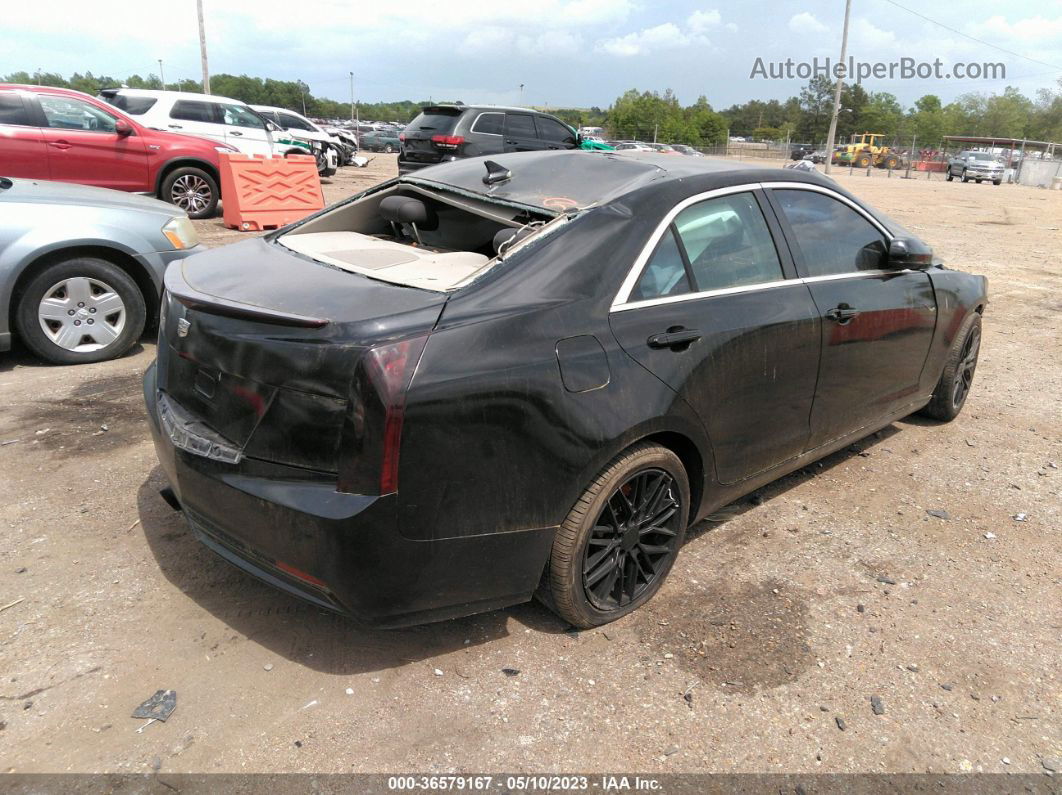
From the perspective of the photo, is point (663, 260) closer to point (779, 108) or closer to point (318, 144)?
point (318, 144)

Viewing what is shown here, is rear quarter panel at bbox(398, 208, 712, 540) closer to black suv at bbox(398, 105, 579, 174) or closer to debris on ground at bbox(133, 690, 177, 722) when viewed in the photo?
debris on ground at bbox(133, 690, 177, 722)

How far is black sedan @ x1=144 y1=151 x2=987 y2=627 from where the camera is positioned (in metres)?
2.32

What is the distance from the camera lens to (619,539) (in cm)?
289

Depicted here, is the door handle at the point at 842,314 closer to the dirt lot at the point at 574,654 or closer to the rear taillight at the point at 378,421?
the dirt lot at the point at 574,654

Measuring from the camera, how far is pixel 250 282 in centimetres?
283

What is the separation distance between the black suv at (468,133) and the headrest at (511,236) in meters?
12.7

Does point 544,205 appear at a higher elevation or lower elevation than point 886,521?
higher

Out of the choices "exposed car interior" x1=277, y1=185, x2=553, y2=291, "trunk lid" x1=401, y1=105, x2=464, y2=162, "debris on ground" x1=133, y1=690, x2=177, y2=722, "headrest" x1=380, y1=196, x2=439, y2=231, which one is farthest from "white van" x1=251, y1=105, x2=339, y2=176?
"debris on ground" x1=133, y1=690, x2=177, y2=722

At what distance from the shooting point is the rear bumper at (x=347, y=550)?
2291 millimetres

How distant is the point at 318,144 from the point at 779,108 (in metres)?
109

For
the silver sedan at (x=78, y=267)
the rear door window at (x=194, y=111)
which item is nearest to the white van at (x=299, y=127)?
the rear door window at (x=194, y=111)

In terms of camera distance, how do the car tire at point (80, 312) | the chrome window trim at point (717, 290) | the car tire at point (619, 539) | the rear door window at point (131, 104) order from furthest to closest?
1. the rear door window at point (131, 104)
2. the car tire at point (80, 312)
3. the chrome window trim at point (717, 290)
4. the car tire at point (619, 539)

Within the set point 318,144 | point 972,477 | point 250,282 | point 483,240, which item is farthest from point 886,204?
point 250,282

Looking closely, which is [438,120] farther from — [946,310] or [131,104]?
[946,310]
